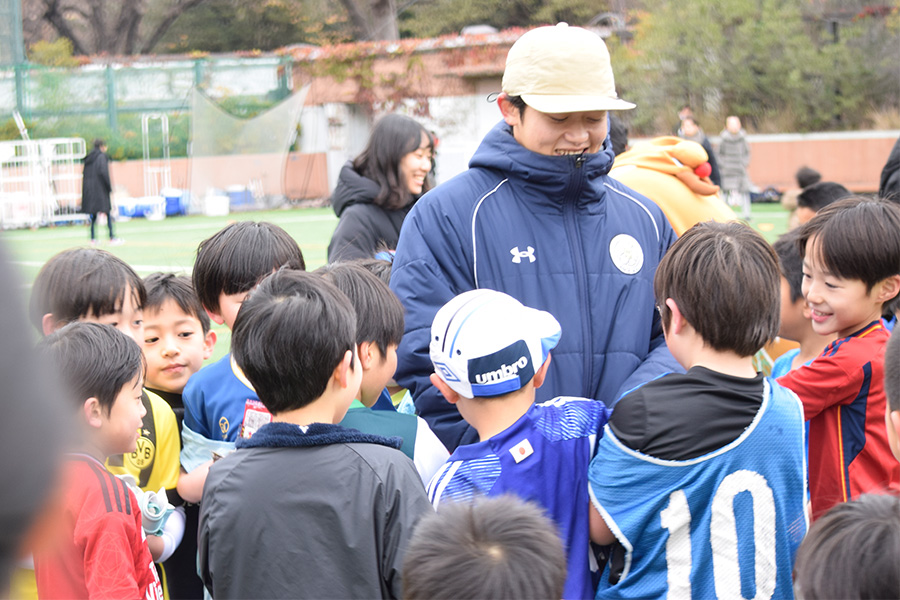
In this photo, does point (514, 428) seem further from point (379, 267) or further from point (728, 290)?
point (379, 267)

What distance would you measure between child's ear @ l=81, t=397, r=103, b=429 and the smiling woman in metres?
2.34

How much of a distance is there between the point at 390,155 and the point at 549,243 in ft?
7.69

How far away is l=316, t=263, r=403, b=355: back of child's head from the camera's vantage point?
2.42m

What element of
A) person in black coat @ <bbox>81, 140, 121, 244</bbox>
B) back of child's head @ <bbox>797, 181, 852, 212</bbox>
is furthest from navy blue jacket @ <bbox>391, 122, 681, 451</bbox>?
person in black coat @ <bbox>81, 140, 121, 244</bbox>

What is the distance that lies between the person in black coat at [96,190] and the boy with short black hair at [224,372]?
15.7 meters

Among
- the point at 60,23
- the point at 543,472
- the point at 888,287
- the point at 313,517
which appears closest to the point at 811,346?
the point at 888,287

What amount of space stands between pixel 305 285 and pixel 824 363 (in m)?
1.51

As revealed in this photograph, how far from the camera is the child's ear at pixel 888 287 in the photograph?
9.03ft

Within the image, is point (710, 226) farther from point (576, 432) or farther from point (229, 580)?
point (229, 580)

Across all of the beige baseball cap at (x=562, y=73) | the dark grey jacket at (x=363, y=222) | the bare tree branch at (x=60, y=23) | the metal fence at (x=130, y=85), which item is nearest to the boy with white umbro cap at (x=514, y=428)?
→ the beige baseball cap at (x=562, y=73)

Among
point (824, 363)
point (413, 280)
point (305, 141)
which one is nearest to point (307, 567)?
point (413, 280)

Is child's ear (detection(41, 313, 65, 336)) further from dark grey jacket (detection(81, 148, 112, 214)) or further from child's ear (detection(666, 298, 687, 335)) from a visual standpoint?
dark grey jacket (detection(81, 148, 112, 214))

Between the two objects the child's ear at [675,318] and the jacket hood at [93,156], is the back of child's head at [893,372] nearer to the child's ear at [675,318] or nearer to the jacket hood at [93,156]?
the child's ear at [675,318]

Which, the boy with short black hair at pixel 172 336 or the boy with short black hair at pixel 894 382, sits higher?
the boy with short black hair at pixel 894 382
